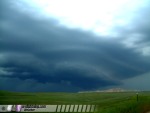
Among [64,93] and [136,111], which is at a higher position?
[64,93]

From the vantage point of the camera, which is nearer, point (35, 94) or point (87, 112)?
point (87, 112)

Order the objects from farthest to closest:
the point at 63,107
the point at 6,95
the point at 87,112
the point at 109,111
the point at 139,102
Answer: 1. the point at 6,95
2. the point at 63,107
3. the point at 87,112
4. the point at 139,102
5. the point at 109,111

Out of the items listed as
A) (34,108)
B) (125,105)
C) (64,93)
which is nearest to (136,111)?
(125,105)

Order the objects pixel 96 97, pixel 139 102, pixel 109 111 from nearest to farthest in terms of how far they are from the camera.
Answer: pixel 109 111 → pixel 139 102 → pixel 96 97

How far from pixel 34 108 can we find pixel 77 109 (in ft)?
30.7

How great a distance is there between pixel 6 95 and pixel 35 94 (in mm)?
9874

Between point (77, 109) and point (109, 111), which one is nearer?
point (109, 111)

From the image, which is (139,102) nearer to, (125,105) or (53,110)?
(125,105)

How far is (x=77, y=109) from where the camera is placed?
236 feet

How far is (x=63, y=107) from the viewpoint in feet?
240

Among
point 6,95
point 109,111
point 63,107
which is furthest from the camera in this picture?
point 6,95

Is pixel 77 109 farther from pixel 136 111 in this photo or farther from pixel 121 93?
pixel 121 93

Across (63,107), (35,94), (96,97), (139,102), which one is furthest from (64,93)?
(139,102)

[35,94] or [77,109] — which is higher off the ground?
[35,94]
